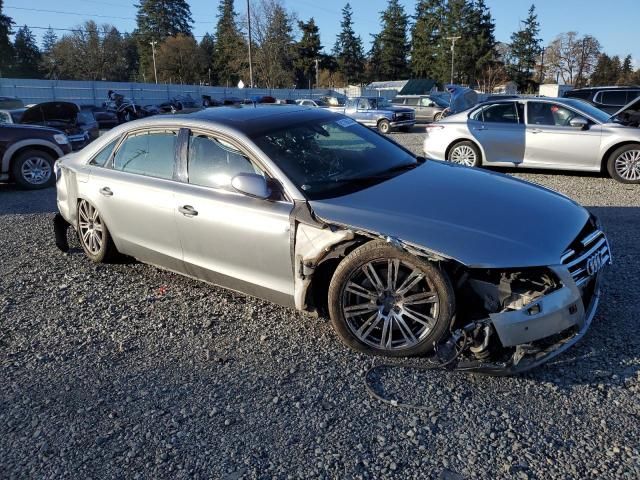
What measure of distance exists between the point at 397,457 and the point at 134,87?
45777 mm

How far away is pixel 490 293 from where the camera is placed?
3084 millimetres

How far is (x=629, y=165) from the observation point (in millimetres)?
8633

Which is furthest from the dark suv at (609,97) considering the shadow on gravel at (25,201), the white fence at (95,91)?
the white fence at (95,91)

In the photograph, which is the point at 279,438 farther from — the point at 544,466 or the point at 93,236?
the point at 93,236

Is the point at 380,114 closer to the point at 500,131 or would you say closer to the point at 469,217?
the point at 500,131

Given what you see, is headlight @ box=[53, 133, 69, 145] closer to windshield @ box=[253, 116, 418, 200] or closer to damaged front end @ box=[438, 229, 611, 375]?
windshield @ box=[253, 116, 418, 200]

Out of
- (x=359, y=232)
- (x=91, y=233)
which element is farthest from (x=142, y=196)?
(x=359, y=232)

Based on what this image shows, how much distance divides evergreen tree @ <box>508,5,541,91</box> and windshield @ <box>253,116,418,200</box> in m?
86.2

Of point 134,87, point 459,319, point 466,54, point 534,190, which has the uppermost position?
point 466,54

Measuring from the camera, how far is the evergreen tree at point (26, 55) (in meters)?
80.9

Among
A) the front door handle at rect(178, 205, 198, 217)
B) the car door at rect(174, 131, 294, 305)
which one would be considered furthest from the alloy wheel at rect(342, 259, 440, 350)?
the front door handle at rect(178, 205, 198, 217)

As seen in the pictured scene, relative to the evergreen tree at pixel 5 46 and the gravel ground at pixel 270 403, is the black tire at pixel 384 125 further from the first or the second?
the evergreen tree at pixel 5 46

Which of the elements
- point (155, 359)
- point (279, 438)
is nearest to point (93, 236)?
point (155, 359)

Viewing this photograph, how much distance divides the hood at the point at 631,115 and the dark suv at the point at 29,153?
33.3ft
